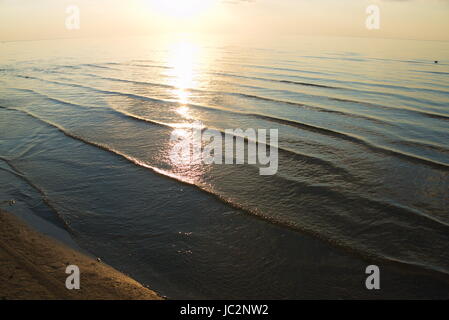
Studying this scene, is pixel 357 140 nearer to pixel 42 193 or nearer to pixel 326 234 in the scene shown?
pixel 326 234

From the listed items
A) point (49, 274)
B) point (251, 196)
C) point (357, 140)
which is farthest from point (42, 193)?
point (357, 140)

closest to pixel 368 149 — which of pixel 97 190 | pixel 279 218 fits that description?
pixel 279 218

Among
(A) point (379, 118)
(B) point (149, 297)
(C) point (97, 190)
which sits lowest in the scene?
(B) point (149, 297)

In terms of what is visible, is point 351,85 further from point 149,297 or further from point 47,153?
point 149,297

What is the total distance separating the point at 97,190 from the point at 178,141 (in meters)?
4.09

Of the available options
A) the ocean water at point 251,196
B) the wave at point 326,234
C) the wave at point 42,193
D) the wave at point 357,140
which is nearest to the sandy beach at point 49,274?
the ocean water at point 251,196

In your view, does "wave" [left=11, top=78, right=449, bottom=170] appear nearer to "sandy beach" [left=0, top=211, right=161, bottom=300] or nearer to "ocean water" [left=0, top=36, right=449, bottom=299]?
"ocean water" [left=0, top=36, right=449, bottom=299]

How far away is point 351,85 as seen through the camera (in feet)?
70.6

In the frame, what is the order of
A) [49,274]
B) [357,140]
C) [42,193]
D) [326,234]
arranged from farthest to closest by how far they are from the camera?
[357,140], [42,193], [326,234], [49,274]

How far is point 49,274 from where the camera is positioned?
14.9 ft

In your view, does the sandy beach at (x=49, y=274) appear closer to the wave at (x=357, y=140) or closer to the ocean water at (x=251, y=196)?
the ocean water at (x=251, y=196)

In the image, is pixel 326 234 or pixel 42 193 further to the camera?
pixel 42 193

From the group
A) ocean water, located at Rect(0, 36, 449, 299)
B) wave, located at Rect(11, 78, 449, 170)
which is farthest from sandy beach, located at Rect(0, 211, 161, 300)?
wave, located at Rect(11, 78, 449, 170)
